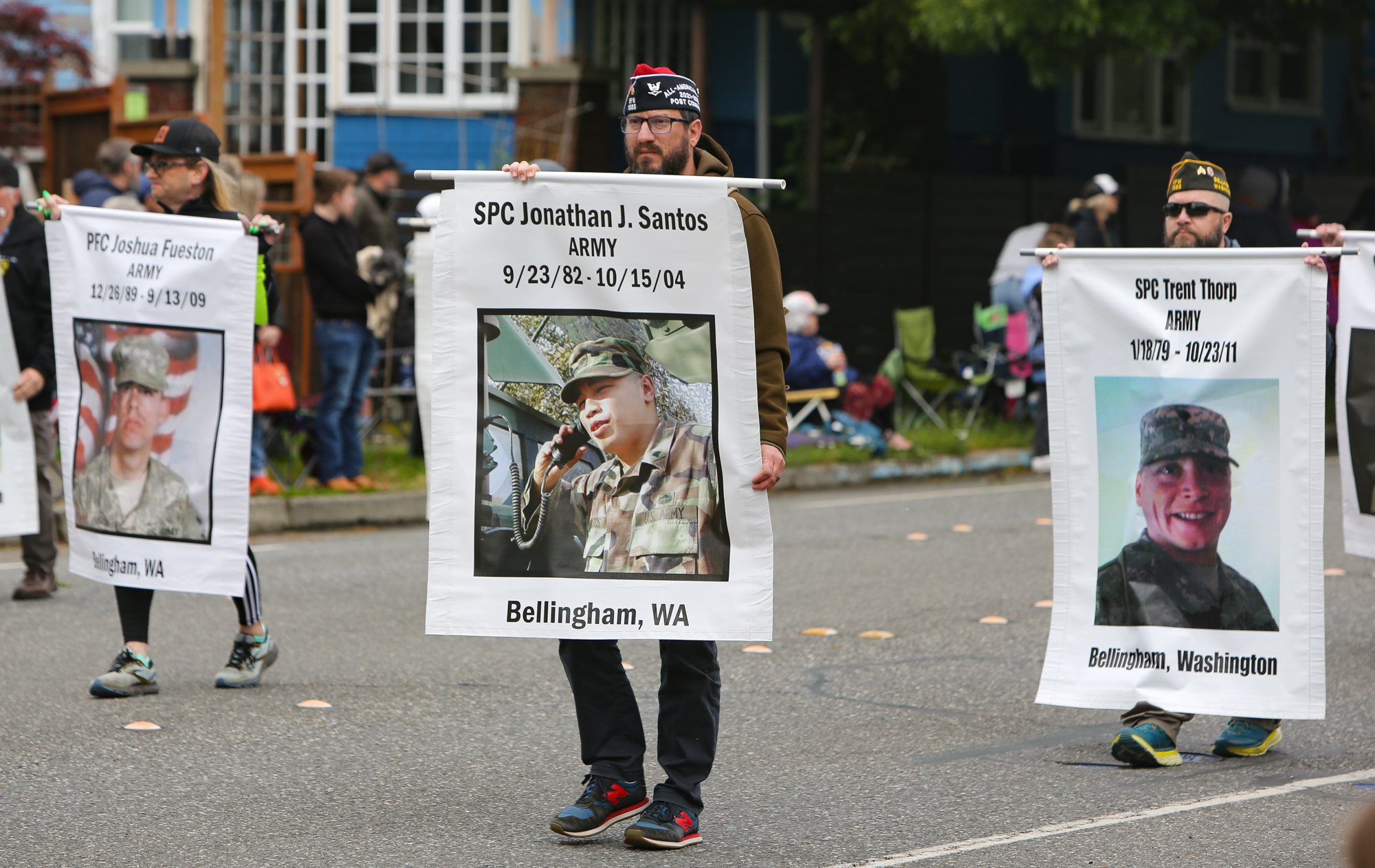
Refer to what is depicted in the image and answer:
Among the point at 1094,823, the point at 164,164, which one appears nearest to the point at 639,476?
the point at 1094,823

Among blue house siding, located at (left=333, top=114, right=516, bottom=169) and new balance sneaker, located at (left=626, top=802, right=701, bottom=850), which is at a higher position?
blue house siding, located at (left=333, top=114, right=516, bottom=169)

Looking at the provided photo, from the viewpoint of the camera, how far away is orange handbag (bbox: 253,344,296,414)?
1113 cm

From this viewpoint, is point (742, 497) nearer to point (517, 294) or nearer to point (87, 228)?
point (517, 294)

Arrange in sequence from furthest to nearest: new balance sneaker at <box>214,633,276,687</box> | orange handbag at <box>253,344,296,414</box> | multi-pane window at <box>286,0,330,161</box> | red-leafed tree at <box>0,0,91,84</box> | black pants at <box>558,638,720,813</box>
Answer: multi-pane window at <box>286,0,330,161</box>, red-leafed tree at <box>0,0,91,84</box>, orange handbag at <box>253,344,296,414</box>, new balance sneaker at <box>214,633,276,687</box>, black pants at <box>558,638,720,813</box>

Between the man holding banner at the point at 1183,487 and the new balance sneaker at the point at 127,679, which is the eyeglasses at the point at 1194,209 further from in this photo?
the new balance sneaker at the point at 127,679

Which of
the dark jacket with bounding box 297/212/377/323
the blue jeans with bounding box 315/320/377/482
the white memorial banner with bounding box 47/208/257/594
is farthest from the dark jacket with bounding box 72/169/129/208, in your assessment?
the white memorial banner with bounding box 47/208/257/594

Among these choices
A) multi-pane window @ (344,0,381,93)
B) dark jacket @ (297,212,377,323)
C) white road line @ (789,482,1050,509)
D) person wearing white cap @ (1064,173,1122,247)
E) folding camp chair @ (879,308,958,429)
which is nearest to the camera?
dark jacket @ (297,212,377,323)

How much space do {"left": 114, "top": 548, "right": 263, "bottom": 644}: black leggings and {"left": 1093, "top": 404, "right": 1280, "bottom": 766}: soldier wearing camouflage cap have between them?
129 inches

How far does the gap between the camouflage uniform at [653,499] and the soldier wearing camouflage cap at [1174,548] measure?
1.68m

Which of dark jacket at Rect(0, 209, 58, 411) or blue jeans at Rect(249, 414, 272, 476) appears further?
blue jeans at Rect(249, 414, 272, 476)

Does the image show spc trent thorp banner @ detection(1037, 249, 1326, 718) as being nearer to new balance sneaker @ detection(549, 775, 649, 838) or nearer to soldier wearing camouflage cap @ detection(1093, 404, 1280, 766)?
soldier wearing camouflage cap @ detection(1093, 404, 1280, 766)

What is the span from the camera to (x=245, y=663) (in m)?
6.72

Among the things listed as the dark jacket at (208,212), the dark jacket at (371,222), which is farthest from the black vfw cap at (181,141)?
the dark jacket at (371,222)

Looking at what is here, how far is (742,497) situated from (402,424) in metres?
10.6
